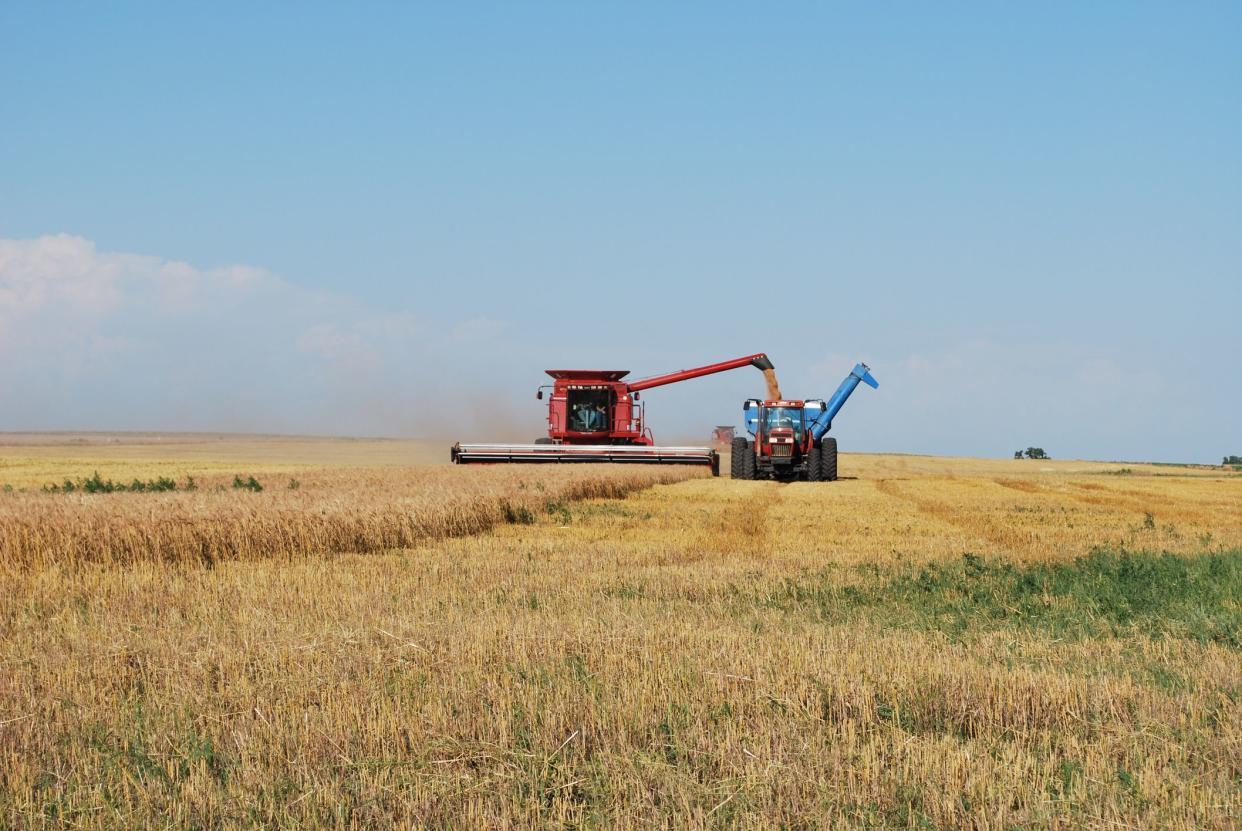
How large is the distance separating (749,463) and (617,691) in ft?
95.7

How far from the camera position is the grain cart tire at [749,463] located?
115ft

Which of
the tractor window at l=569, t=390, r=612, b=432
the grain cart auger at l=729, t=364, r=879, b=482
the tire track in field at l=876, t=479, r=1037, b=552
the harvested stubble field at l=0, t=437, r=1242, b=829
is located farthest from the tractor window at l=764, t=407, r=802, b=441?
the harvested stubble field at l=0, t=437, r=1242, b=829

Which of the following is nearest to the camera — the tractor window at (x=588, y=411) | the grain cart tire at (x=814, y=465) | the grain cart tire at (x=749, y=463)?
the grain cart tire at (x=749, y=463)

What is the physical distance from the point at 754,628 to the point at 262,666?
365 centimetres

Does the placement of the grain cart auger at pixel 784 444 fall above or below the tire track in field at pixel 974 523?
above

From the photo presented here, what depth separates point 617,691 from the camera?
6266mm

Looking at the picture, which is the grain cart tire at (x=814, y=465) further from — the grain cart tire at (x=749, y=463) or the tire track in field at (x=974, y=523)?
the tire track in field at (x=974, y=523)

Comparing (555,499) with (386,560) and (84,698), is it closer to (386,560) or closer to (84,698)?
(386,560)

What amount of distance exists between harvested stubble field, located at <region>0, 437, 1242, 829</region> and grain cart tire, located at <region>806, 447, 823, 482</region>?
22.5 metres

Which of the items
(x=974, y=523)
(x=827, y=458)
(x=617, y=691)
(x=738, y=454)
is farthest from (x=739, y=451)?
(x=617, y=691)

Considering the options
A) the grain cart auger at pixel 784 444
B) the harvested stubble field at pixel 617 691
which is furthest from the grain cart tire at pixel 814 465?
the harvested stubble field at pixel 617 691

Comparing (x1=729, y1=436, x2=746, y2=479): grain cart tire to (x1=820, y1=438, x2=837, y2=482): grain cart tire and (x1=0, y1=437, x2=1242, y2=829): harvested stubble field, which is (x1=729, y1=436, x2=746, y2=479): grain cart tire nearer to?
(x1=820, y1=438, x2=837, y2=482): grain cart tire

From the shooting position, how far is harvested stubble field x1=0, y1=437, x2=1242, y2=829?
4.74 m

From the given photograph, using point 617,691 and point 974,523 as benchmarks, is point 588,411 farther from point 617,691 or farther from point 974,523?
point 617,691
